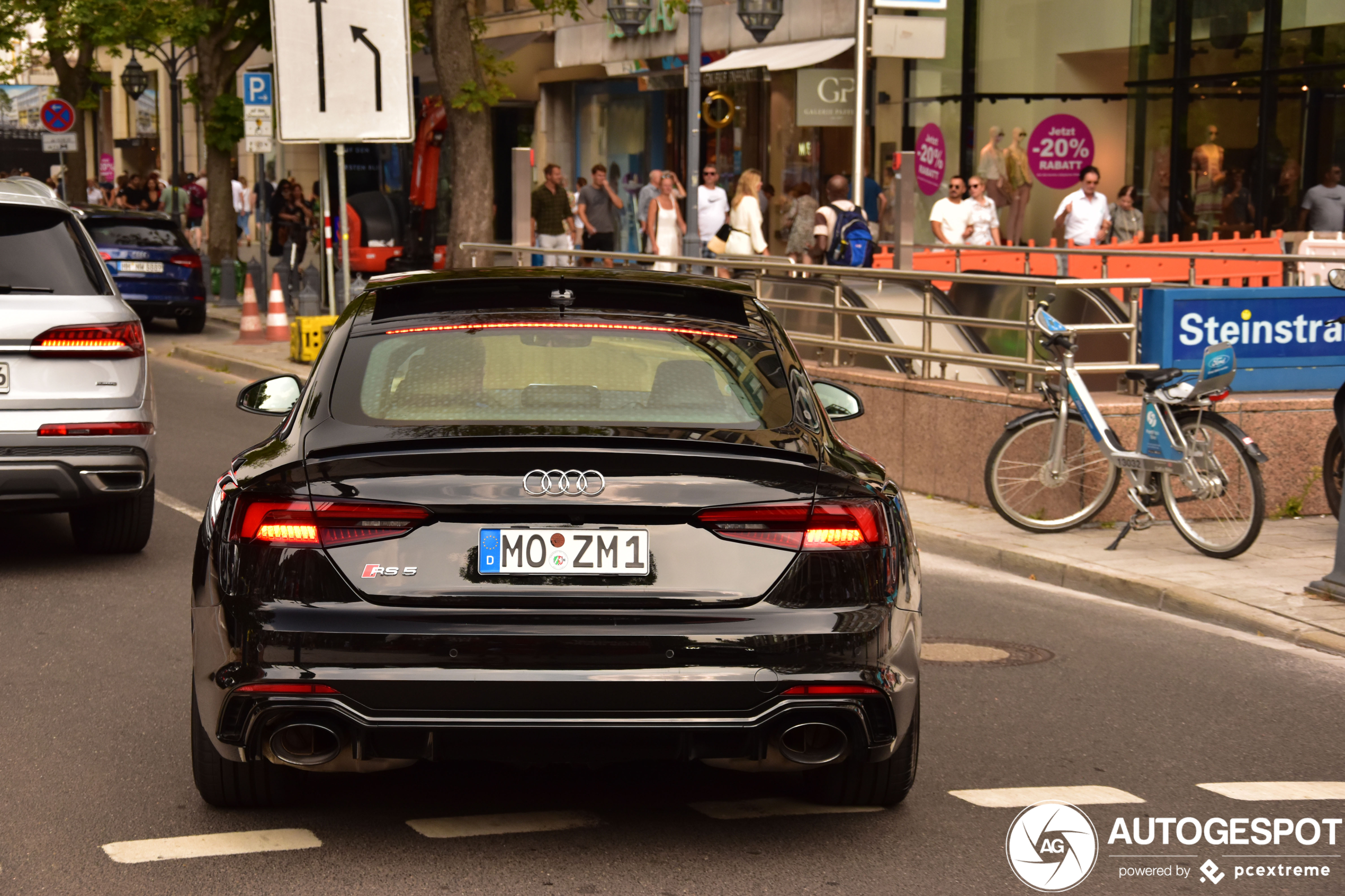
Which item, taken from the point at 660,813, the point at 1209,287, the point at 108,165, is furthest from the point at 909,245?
the point at 108,165

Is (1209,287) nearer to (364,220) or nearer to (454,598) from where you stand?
(454,598)

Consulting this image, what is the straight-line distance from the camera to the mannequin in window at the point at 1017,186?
87.6 ft

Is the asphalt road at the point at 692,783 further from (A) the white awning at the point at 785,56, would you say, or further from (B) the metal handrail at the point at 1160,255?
(A) the white awning at the point at 785,56

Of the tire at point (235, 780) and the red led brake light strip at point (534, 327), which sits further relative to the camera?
the red led brake light strip at point (534, 327)

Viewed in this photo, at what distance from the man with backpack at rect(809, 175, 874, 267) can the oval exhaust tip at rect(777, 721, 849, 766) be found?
45.0 ft

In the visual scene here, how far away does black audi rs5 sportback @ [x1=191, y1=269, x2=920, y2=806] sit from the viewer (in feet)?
14.0

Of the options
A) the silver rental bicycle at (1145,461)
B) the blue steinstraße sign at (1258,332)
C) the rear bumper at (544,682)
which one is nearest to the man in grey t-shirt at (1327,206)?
the blue steinstraße sign at (1258,332)

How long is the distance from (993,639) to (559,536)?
12.3 ft

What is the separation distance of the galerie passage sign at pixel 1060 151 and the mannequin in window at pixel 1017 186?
12cm

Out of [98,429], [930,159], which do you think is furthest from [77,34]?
[98,429]

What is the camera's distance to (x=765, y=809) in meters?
5.17

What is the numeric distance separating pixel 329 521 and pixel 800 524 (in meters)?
1.13

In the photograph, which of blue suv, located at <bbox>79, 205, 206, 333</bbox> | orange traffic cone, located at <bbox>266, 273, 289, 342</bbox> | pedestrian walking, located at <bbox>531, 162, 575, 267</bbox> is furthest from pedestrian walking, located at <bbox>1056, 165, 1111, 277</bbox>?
blue suv, located at <bbox>79, 205, 206, 333</bbox>

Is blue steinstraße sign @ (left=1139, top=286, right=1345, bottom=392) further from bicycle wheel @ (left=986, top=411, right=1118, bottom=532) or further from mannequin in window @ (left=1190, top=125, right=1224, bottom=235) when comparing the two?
mannequin in window @ (left=1190, top=125, right=1224, bottom=235)
